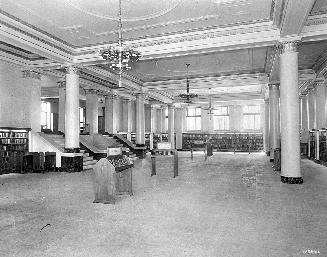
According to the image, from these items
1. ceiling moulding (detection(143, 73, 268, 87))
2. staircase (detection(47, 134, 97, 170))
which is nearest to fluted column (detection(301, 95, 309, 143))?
ceiling moulding (detection(143, 73, 268, 87))

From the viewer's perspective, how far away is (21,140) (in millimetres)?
11828

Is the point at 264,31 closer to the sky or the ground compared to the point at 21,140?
closer to the sky

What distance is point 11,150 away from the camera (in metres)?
11.2

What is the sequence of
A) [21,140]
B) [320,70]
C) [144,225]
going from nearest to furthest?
[144,225]
[21,140]
[320,70]

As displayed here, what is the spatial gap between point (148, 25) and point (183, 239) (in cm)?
659

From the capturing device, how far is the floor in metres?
3.46

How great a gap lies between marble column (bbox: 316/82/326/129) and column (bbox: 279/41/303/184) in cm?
726

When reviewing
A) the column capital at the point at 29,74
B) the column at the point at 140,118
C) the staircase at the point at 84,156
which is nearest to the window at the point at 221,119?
the column at the point at 140,118

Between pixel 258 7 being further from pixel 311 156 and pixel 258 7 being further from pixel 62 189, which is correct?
pixel 311 156

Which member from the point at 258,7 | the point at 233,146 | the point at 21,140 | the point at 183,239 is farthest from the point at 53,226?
the point at 233,146

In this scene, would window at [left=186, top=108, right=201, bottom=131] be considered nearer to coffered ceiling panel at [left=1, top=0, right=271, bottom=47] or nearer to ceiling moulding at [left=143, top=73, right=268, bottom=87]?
ceiling moulding at [left=143, top=73, right=268, bottom=87]

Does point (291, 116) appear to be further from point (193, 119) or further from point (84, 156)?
point (193, 119)

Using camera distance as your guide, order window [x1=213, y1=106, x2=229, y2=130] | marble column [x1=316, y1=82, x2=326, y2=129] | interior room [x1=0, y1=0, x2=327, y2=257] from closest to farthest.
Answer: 1. interior room [x1=0, y1=0, x2=327, y2=257]
2. marble column [x1=316, y1=82, x2=326, y2=129]
3. window [x1=213, y1=106, x2=229, y2=130]

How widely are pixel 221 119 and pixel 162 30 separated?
59.8ft
